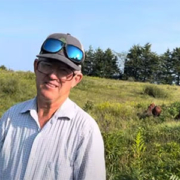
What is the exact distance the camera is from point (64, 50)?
204 centimetres

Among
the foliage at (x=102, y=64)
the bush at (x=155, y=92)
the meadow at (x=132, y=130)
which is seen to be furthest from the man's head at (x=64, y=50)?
the foliage at (x=102, y=64)

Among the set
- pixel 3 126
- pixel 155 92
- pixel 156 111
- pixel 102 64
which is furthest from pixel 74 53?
pixel 102 64

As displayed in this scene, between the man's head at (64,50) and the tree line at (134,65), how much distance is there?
161ft

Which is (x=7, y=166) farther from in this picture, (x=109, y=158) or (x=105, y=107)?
(x=105, y=107)

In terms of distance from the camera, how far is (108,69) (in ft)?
167

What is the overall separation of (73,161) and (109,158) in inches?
178

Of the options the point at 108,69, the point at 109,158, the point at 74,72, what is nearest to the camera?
the point at 74,72

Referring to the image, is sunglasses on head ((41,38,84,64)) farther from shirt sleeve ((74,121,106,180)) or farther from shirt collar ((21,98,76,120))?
shirt sleeve ((74,121,106,180))

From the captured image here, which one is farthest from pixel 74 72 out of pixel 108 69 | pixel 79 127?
pixel 108 69

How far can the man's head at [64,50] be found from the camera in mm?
2018

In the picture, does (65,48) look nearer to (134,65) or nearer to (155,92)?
(155,92)

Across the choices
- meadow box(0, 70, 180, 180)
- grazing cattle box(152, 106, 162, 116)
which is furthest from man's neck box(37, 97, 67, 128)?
grazing cattle box(152, 106, 162, 116)

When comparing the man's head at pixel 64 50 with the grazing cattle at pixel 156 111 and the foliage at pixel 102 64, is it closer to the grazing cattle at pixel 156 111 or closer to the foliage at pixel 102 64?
the grazing cattle at pixel 156 111

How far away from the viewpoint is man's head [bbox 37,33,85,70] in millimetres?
2018
